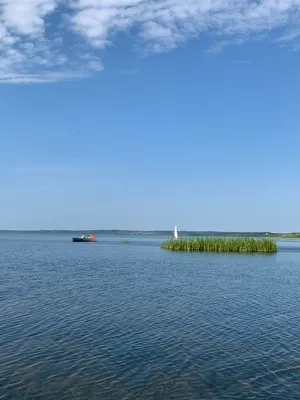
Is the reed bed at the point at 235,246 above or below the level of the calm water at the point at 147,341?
above

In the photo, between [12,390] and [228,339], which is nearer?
[12,390]

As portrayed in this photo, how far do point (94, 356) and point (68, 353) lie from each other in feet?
3.11

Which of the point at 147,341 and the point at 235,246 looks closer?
the point at 147,341

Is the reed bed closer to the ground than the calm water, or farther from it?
farther from it

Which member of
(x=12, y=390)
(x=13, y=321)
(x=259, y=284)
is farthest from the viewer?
(x=259, y=284)

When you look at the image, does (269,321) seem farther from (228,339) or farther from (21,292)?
(21,292)

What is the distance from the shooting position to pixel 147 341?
16.8 m

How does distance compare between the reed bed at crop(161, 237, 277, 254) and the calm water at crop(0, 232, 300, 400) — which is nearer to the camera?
the calm water at crop(0, 232, 300, 400)

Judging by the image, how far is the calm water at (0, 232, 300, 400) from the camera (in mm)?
12055

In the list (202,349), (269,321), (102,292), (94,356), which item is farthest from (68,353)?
(102,292)

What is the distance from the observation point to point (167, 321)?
20156 mm

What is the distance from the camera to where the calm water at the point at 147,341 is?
12.1 m

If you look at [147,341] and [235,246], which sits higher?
[235,246]

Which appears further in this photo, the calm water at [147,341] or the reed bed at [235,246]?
the reed bed at [235,246]
